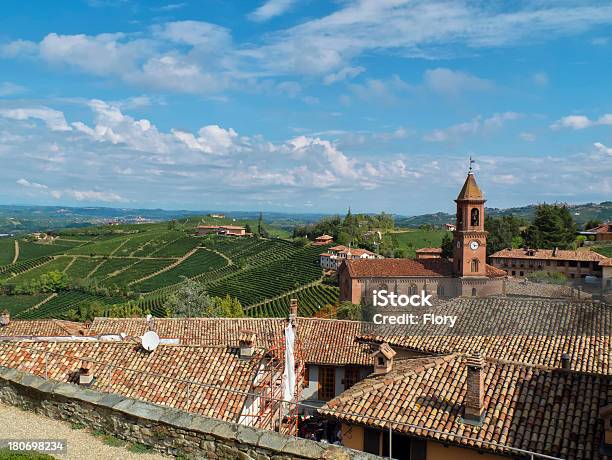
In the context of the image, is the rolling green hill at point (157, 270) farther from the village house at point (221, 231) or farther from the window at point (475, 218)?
the window at point (475, 218)

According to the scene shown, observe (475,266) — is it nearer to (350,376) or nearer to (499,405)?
(350,376)

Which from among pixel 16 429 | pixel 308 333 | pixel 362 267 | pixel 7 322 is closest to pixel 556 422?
pixel 16 429

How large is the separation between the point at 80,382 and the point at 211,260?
86.2m

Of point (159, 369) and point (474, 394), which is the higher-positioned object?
point (474, 394)

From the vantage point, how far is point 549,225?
76.7 meters

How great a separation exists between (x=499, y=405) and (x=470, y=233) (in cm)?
4347

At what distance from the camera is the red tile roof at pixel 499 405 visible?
1051 cm

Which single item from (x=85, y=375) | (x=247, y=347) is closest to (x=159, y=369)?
(x=85, y=375)

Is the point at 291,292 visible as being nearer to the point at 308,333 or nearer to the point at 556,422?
the point at 308,333

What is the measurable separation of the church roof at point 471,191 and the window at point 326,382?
35.4 meters

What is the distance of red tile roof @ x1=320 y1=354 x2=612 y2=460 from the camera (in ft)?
34.5

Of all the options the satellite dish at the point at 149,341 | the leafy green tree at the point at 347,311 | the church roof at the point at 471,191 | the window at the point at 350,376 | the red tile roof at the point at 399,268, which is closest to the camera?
the satellite dish at the point at 149,341

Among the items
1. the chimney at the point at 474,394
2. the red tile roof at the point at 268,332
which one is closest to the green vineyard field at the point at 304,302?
the red tile roof at the point at 268,332

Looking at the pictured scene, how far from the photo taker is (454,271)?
55188 millimetres
